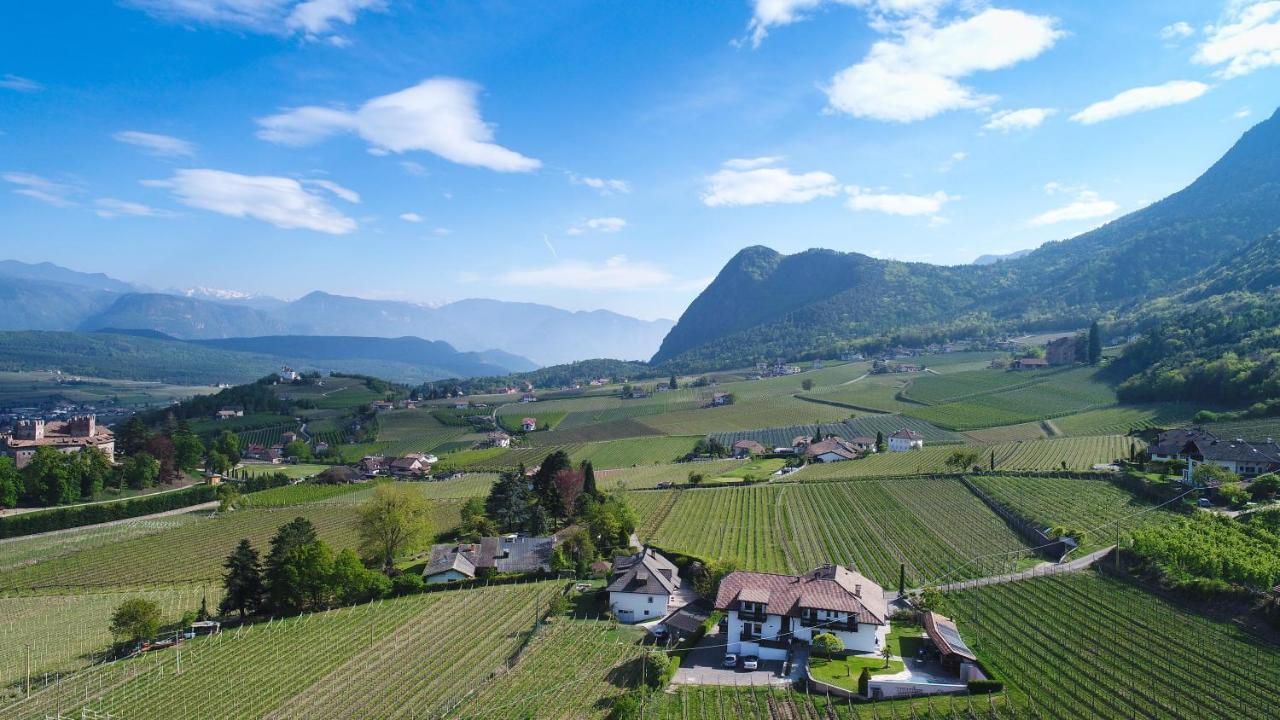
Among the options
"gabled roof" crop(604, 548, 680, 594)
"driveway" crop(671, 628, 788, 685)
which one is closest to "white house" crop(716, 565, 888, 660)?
"driveway" crop(671, 628, 788, 685)

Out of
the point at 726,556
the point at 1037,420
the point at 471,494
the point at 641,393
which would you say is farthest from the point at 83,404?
the point at 1037,420

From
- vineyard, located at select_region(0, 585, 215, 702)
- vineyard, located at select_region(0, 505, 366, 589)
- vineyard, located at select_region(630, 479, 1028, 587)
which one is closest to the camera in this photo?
vineyard, located at select_region(0, 585, 215, 702)

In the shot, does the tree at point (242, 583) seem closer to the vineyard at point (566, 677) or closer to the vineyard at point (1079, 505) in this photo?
the vineyard at point (566, 677)

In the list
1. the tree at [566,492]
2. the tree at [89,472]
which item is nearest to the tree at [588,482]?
the tree at [566,492]

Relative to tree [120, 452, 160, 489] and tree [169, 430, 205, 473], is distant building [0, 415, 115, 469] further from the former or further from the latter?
tree [169, 430, 205, 473]

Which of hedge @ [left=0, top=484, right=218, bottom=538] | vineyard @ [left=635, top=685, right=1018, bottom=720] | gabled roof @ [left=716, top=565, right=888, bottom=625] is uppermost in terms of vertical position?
gabled roof @ [left=716, top=565, right=888, bottom=625]

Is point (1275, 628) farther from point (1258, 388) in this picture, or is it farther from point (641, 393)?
point (641, 393)

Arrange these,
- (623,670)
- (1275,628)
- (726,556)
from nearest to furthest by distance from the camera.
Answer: (1275,628) < (623,670) < (726,556)

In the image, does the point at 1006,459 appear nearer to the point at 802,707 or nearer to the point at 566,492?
the point at 566,492
